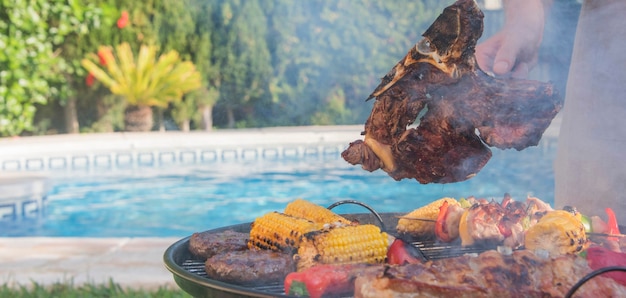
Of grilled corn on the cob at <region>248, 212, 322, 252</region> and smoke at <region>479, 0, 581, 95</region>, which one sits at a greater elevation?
smoke at <region>479, 0, 581, 95</region>

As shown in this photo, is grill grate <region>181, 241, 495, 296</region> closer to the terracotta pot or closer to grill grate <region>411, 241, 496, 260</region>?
grill grate <region>411, 241, 496, 260</region>

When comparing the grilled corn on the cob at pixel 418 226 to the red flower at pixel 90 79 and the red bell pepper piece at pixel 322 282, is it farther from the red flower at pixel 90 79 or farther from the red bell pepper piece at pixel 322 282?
the red flower at pixel 90 79

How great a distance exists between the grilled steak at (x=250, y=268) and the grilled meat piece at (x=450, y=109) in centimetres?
46

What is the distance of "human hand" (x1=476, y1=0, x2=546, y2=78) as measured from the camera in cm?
235

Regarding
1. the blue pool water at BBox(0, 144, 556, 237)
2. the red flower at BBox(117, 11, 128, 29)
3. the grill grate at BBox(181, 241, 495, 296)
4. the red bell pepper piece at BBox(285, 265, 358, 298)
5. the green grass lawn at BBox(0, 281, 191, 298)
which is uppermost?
the red flower at BBox(117, 11, 128, 29)

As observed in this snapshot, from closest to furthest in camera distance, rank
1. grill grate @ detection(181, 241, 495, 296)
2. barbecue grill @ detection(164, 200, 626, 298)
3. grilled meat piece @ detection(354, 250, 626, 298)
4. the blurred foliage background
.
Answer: grilled meat piece @ detection(354, 250, 626, 298), barbecue grill @ detection(164, 200, 626, 298), grill grate @ detection(181, 241, 495, 296), the blurred foliage background

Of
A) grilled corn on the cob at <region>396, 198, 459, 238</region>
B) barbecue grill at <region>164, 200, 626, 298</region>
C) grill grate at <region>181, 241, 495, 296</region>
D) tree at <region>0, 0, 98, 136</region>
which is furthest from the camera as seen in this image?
tree at <region>0, 0, 98, 136</region>

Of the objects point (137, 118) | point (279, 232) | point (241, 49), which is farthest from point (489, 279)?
point (241, 49)

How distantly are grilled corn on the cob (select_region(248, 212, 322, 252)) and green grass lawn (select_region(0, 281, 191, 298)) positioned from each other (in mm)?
1652

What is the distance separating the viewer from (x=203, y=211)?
9273 millimetres

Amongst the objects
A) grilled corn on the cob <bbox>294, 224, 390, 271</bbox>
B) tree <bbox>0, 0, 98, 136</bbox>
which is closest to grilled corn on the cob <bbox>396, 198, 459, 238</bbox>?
grilled corn on the cob <bbox>294, 224, 390, 271</bbox>

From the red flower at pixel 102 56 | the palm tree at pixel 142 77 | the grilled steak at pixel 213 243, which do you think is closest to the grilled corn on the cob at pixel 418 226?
the grilled steak at pixel 213 243

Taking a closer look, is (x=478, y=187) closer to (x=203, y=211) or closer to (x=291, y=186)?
(x=291, y=186)

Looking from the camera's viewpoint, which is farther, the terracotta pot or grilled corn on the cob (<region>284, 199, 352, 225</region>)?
the terracotta pot
